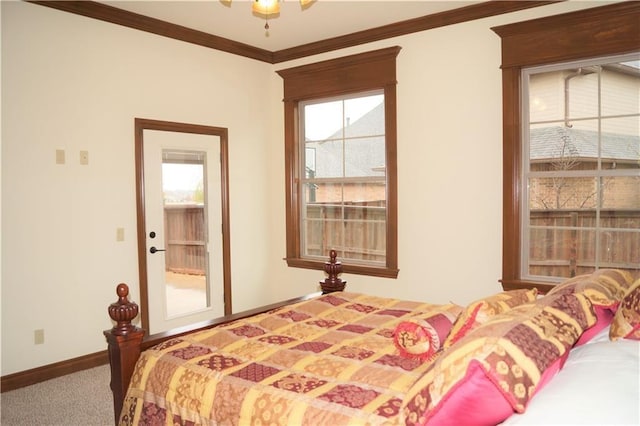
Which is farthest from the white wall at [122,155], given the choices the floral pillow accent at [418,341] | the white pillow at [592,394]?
the white pillow at [592,394]

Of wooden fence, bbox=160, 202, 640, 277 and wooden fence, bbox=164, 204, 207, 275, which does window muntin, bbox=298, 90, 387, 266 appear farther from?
wooden fence, bbox=164, 204, 207, 275

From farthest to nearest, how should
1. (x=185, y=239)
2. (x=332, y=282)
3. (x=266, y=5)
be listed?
(x=185, y=239) < (x=332, y=282) < (x=266, y=5)

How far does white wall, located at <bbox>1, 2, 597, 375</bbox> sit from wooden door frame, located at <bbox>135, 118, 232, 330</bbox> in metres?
0.07

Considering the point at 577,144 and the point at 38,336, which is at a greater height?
the point at 577,144

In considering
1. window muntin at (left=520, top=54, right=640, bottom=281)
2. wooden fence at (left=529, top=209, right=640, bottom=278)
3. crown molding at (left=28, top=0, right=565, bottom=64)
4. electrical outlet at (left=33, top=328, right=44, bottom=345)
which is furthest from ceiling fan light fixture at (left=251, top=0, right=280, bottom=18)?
electrical outlet at (left=33, top=328, right=44, bottom=345)

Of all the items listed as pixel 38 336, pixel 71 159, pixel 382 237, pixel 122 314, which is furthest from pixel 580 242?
pixel 38 336

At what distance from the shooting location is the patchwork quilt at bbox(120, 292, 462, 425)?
153 cm

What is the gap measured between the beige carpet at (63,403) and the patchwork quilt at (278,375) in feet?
3.85

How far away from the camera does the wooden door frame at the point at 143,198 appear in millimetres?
4047

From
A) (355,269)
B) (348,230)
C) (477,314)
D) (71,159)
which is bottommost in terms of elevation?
(355,269)

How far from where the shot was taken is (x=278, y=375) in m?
1.75

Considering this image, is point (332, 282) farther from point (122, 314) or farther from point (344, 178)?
point (344, 178)

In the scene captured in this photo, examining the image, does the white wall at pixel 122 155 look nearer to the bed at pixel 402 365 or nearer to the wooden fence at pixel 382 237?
the wooden fence at pixel 382 237

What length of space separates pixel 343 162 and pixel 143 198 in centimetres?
196
